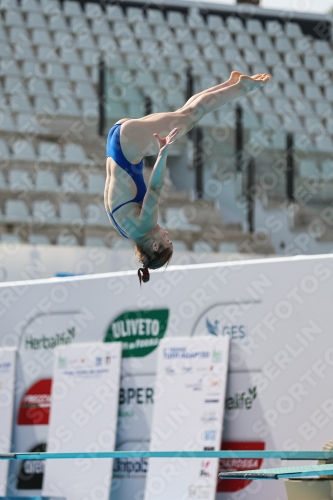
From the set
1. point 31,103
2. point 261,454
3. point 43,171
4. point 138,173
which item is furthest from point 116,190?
point 31,103

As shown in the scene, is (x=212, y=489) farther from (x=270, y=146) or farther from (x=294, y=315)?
(x=270, y=146)

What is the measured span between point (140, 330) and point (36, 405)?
1.28 metres

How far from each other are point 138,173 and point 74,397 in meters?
3.01

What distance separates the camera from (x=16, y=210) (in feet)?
33.2

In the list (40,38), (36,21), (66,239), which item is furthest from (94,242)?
(36,21)

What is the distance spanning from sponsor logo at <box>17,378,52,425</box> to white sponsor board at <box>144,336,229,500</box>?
1.22 metres

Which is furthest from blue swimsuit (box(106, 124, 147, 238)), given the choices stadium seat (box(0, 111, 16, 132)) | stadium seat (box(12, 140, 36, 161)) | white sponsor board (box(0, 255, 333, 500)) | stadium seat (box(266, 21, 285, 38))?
stadium seat (box(266, 21, 285, 38))

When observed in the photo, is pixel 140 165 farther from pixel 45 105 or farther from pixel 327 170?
pixel 45 105

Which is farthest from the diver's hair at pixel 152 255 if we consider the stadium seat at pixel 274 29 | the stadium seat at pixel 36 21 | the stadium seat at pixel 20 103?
the stadium seat at pixel 274 29

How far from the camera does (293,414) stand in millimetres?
5617

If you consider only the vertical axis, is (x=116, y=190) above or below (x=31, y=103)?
below

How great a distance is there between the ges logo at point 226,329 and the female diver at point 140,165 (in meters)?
1.79

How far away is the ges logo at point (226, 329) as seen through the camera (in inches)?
235

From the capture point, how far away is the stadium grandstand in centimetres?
1056
